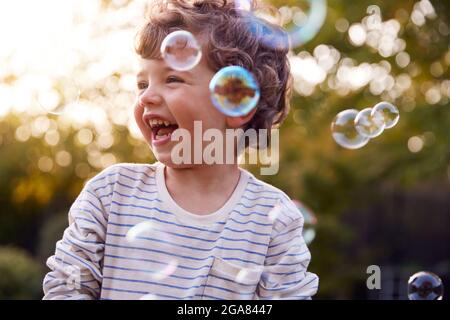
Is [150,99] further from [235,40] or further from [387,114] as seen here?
[387,114]

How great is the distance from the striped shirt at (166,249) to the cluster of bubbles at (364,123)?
128 centimetres

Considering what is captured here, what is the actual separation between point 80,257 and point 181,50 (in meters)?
0.63

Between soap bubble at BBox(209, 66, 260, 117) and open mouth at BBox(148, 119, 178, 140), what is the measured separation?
0.17m

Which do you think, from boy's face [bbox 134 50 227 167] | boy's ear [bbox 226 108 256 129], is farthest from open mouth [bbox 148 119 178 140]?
boy's ear [bbox 226 108 256 129]

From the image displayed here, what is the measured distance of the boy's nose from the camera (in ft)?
7.32

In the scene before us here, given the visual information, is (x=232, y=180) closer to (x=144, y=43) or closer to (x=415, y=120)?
(x=144, y=43)

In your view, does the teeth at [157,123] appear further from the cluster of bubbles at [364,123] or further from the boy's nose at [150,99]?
the cluster of bubbles at [364,123]

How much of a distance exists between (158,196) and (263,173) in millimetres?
6016

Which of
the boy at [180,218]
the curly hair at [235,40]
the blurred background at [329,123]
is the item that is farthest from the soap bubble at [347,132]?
the blurred background at [329,123]

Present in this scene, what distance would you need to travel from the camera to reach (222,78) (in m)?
2.46

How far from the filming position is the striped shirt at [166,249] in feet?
6.96

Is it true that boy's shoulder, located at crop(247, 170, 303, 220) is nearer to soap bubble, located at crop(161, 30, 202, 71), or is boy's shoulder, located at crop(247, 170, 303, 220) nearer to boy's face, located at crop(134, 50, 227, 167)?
boy's face, located at crop(134, 50, 227, 167)
